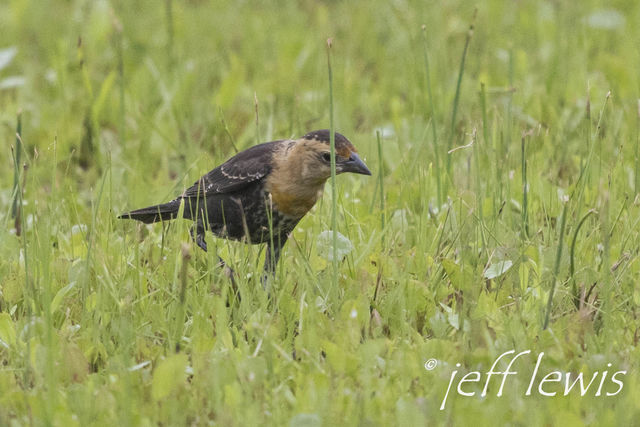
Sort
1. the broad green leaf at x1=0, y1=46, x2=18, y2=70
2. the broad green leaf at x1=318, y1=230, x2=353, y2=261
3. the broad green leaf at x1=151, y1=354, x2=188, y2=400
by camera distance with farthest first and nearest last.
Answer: the broad green leaf at x1=0, y1=46, x2=18, y2=70 < the broad green leaf at x1=318, y1=230, x2=353, y2=261 < the broad green leaf at x1=151, y1=354, x2=188, y2=400

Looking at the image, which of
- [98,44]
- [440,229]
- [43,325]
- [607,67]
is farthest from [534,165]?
[98,44]

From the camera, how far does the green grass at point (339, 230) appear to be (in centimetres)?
335

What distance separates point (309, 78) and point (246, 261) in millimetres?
3647

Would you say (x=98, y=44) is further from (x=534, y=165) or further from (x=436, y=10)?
(x=534, y=165)

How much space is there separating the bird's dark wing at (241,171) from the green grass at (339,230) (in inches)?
10.9

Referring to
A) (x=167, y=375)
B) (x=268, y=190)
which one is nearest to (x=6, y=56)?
(x=268, y=190)

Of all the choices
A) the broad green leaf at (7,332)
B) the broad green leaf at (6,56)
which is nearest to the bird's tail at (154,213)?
the broad green leaf at (7,332)

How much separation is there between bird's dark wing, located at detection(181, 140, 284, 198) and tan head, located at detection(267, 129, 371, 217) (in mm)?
133

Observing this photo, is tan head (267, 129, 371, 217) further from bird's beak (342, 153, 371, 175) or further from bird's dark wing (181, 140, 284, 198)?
bird's dark wing (181, 140, 284, 198)

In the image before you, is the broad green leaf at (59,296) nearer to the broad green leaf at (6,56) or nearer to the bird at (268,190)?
the bird at (268,190)

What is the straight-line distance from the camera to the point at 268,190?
464 centimetres

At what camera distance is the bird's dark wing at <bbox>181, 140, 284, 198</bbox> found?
4.73 m

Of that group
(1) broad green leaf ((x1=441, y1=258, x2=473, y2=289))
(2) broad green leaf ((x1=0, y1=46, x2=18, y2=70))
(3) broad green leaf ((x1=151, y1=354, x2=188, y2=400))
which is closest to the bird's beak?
(1) broad green leaf ((x1=441, y1=258, x2=473, y2=289))

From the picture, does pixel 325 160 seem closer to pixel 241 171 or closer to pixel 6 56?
pixel 241 171
